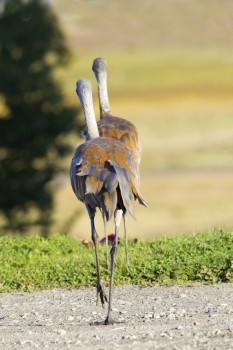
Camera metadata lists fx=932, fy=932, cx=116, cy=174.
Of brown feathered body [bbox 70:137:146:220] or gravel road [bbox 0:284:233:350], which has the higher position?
brown feathered body [bbox 70:137:146:220]

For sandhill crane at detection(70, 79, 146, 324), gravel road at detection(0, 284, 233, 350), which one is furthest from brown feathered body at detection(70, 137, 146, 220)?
gravel road at detection(0, 284, 233, 350)

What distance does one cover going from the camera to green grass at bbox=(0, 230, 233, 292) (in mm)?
10242

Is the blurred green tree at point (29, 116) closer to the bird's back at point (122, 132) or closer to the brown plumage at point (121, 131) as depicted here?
the brown plumage at point (121, 131)

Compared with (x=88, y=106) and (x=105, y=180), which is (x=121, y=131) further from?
(x=105, y=180)

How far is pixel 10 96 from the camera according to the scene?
25.8 meters

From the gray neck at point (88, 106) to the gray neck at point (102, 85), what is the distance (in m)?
2.36

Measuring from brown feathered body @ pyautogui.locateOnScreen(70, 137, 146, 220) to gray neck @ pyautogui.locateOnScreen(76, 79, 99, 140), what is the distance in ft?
2.99

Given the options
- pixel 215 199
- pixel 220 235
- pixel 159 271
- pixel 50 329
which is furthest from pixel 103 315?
pixel 215 199

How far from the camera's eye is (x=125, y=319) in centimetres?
858

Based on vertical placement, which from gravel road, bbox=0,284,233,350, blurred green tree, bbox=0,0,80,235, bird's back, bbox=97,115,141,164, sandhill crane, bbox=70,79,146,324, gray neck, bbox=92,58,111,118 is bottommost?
gravel road, bbox=0,284,233,350

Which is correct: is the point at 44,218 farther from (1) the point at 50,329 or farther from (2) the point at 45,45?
(1) the point at 50,329

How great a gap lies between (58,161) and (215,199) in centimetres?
1227

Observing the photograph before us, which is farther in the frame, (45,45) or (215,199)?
(215,199)

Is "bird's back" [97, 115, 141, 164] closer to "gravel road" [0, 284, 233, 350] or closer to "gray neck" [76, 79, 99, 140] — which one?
"gray neck" [76, 79, 99, 140]
